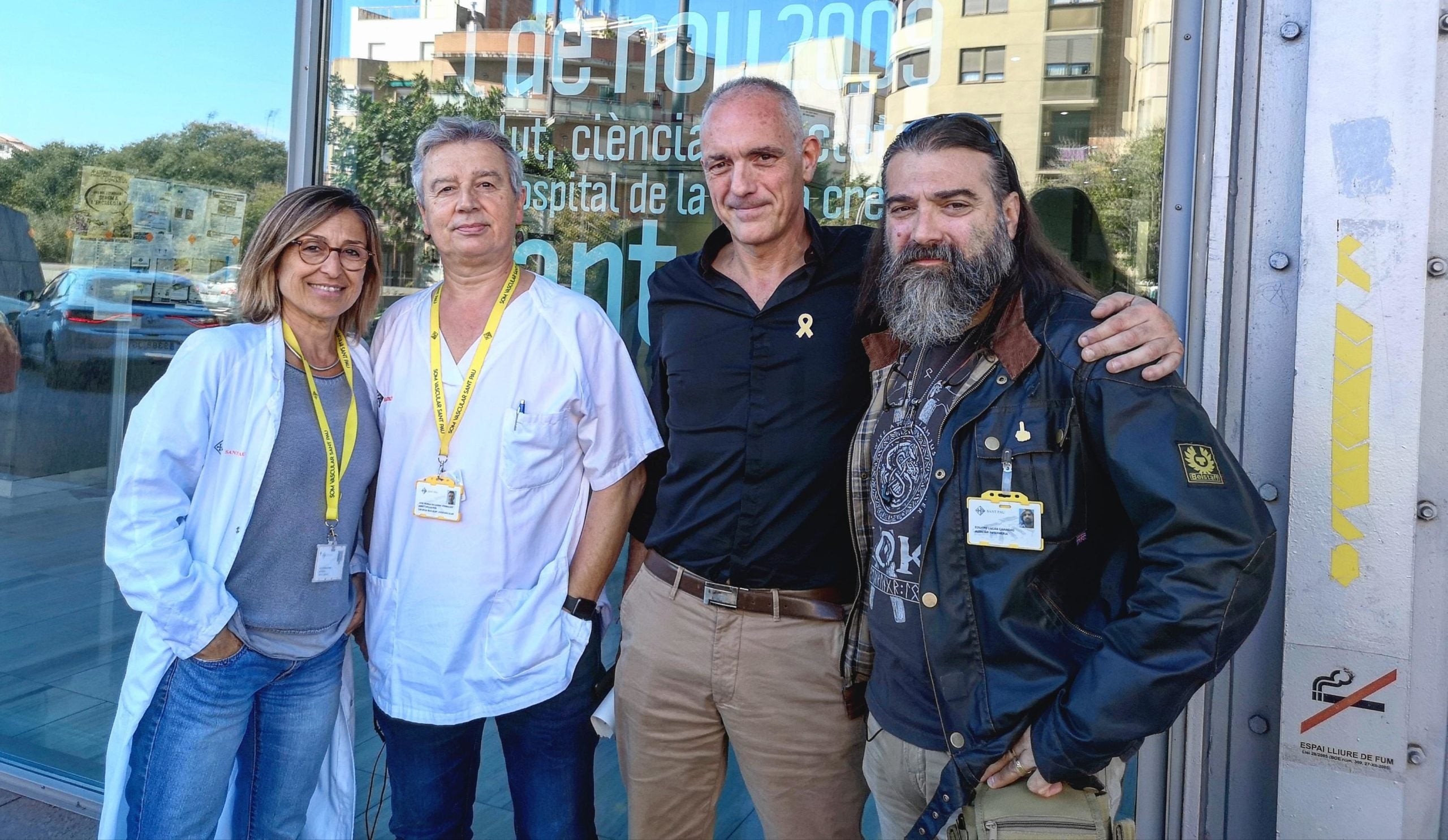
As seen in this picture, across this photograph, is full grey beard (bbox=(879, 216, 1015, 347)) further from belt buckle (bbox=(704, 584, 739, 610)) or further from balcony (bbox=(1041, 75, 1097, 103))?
balcony (bbox=(1041, 75, 1097, 103))

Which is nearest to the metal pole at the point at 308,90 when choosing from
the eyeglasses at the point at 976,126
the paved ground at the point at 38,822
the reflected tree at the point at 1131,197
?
the paved ground at the point at 38,822

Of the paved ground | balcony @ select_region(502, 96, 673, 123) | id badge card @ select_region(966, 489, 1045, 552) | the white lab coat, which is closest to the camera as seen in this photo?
id badge card @ select_region(966, 489, 1045, 552)

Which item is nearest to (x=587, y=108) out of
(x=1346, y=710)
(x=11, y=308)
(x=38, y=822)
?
(x=11, y=308)

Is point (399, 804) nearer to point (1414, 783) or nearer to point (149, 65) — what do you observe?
point (1414, 783)

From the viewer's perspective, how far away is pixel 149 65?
13.1ft

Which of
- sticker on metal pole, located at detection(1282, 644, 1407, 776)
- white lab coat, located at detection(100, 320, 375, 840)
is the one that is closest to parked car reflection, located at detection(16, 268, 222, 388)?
white lab coat, located at detection(100, 320, 375, 840)

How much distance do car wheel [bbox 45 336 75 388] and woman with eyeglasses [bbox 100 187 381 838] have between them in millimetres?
2221

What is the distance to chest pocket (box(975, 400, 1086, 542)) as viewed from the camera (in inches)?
71.1

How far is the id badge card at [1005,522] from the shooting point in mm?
1802

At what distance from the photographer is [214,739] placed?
2324 millimetres

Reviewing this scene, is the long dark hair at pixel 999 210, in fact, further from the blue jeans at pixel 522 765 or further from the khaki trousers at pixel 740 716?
the blue jeans at pixel 522 765

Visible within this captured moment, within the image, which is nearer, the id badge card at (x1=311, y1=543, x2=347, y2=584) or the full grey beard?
the full grey beard

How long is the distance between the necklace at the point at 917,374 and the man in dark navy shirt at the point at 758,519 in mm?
302

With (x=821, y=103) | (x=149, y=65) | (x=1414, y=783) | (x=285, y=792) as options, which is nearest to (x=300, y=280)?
(x=285, y=792)
